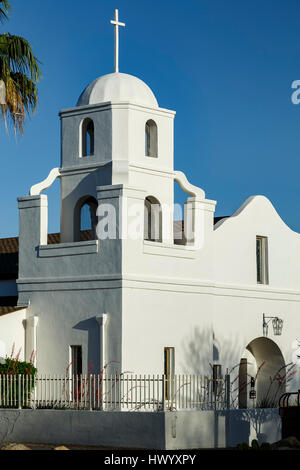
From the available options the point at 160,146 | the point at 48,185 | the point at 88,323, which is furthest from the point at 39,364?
the point at 160,146

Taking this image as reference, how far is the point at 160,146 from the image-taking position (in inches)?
1291

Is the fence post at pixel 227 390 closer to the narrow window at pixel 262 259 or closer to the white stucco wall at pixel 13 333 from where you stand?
the white stucco wall at pixel 13 333

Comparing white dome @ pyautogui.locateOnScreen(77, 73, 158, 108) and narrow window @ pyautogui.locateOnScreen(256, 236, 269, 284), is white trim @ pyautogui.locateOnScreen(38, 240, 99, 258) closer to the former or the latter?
white dome @ pyautogui.locateOnScreen(77, 73, 158, 108)

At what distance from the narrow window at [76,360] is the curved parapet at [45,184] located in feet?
16.2

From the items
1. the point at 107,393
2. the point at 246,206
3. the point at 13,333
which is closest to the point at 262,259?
the point at 246,206

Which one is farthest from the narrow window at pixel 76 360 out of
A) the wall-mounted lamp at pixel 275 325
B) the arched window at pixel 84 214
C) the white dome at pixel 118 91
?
the white dome at pixel 118 91

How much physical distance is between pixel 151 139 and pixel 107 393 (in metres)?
8.30

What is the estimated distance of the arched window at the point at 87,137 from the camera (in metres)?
32.7

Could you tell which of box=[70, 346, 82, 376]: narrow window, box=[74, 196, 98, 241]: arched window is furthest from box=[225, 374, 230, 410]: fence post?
box=[74, 196, 98, 241]: arched window

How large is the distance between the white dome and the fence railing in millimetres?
8438

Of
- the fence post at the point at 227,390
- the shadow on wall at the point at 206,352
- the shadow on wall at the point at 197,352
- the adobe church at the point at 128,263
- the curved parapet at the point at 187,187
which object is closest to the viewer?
the fence post at the point at 227,390

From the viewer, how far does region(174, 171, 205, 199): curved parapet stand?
3275 centimetres

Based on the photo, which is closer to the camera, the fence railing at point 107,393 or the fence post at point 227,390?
the fence railing at point 107,393
